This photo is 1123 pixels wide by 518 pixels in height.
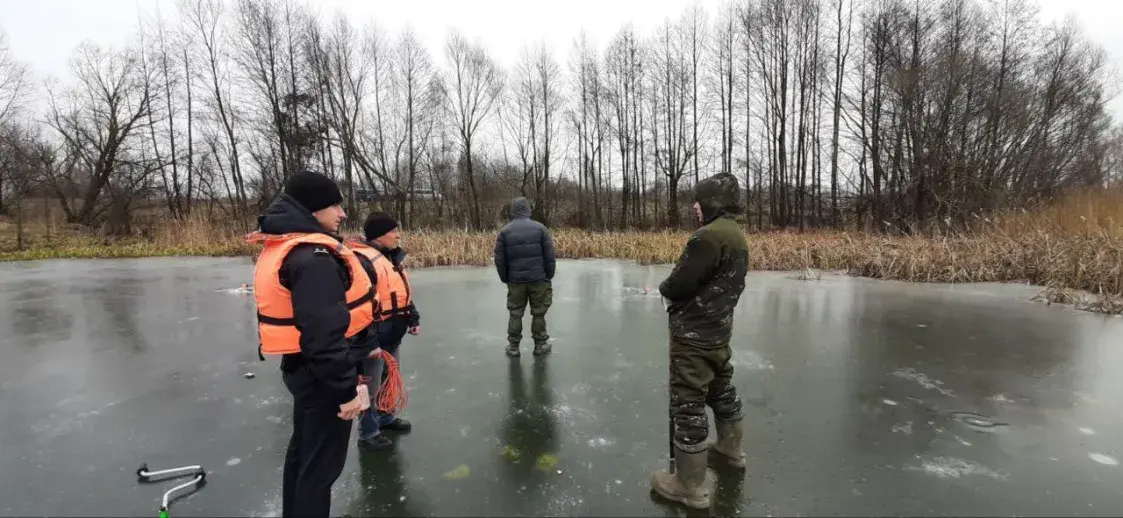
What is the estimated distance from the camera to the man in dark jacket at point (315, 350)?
189cm

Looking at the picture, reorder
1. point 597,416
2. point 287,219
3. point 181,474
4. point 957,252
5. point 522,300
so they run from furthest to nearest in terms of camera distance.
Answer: point 957,252, point 522,300, point 597,416, point 181,474, point 287,219

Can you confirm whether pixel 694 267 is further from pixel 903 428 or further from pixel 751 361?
pixel 751 361

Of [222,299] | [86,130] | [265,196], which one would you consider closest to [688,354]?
[222,299]

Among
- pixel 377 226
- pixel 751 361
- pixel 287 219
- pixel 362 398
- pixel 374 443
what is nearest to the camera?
pixel 287 219

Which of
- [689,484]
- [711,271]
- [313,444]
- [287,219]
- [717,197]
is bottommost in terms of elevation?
[689,484]

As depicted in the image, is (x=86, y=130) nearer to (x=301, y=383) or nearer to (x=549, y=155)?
(x=549, y=155)

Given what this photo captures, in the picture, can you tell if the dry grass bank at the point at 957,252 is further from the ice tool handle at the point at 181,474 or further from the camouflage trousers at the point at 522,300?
the ice tool handle at the point at 181,474

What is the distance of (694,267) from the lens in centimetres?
Answer: 252

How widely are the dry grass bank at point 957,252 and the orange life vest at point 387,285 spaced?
28.8 feet

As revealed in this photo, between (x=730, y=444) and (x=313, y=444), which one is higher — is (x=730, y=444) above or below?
below

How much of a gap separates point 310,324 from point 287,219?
1.43 feet

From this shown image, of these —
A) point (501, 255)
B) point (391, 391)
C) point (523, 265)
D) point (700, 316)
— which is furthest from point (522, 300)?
point (700, 316)

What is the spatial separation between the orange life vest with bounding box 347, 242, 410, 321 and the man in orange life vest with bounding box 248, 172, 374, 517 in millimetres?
A: 954

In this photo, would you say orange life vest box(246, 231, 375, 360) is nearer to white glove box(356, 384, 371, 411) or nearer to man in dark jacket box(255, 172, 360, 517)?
man in dark jacket box(255, 172, 360, 517)
